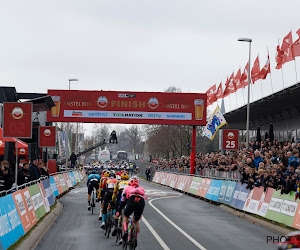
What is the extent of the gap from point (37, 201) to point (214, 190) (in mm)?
13290

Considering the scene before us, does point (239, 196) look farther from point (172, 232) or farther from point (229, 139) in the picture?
point (172, 232)

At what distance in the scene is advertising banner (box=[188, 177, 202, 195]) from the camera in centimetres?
3403

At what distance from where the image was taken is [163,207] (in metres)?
25.5

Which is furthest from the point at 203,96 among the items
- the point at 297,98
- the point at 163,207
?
the point at 163,207

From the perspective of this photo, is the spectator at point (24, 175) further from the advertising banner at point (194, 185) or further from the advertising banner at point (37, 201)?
the advertising banner at point (194, 185)

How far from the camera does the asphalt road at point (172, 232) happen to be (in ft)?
44.0

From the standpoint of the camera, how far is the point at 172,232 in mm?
15883

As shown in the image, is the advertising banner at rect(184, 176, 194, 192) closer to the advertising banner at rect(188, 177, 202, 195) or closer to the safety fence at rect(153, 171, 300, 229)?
the safety fence at rect(153, 171, 300, 229)

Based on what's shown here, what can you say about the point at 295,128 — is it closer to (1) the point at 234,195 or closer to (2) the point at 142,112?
(2) the point at 142,112

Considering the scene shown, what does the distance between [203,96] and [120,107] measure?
665 centimetres

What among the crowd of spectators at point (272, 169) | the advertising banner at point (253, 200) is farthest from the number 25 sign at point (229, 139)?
the advertising banner at point (253, 200)

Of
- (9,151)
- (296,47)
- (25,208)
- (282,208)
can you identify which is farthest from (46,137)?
(282,208)

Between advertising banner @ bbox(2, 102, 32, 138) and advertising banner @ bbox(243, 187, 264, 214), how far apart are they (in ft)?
28.3

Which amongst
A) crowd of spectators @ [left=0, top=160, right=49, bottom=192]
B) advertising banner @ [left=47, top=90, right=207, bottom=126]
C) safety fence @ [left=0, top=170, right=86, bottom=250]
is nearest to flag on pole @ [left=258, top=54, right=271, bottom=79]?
advertising banner @ [left=47, top=90, right=207, bottom=126]
